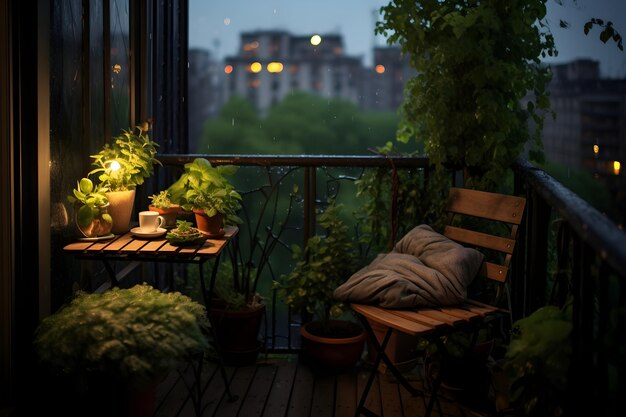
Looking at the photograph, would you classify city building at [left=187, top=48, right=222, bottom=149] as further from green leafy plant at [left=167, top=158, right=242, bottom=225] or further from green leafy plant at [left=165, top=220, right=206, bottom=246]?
green leafy plant at [left=165, top=220, right=206, bottom=246]

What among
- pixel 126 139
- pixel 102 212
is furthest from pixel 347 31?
pixel 102 212

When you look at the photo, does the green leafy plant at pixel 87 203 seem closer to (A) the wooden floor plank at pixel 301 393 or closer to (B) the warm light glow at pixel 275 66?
(A) the wooden floor plank at pixel 301 393

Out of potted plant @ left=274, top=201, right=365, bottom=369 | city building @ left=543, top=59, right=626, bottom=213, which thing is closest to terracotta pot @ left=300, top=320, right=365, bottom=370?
potted plant @ left=274, top=201, right=365, bottom=369

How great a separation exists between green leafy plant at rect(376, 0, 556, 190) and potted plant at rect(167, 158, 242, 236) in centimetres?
107

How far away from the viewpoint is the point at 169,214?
3537 mm

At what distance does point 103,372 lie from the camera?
2676 millimetres

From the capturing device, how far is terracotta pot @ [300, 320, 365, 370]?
12.5ft

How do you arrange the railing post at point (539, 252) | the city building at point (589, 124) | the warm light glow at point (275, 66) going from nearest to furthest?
the railing post at point (539, 252), the city building at point (589, 124), the warm light glow at point (275, 66)

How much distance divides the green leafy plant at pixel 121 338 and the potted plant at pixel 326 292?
1121 millimetres

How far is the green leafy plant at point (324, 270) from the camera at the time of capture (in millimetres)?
3861

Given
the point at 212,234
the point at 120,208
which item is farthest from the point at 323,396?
the point at 120,208

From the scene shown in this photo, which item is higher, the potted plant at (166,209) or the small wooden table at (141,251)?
the potted plant at (166,209)

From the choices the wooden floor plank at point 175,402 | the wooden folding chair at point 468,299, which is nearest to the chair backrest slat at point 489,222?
the wooden folding chair at point 468,299

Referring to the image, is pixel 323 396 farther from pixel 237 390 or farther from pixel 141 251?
pixel 141 251
